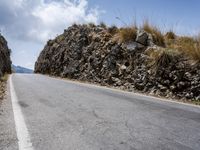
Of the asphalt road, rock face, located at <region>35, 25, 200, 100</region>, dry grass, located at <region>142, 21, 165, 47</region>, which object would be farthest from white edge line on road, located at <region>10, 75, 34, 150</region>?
dry grass, located at <region>142, 21, 165, 47</region>

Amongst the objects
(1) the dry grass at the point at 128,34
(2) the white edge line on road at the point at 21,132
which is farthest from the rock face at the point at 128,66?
(2) the white edge line on road at the point at 21,132

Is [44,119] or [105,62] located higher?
[105,62]

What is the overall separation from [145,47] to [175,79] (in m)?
4.37

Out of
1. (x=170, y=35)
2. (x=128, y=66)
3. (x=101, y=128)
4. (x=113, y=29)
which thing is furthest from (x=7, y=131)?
(x=113, y=29)

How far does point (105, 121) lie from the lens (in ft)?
20.6

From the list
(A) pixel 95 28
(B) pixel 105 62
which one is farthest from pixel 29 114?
(A) pixel 95 28

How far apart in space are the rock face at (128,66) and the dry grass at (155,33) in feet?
1.01

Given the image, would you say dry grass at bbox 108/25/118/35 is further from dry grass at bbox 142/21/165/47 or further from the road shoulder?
the road shoulder

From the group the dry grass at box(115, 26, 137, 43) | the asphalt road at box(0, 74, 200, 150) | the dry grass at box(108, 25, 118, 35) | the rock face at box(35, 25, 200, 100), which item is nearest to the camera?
the asphalt road at box(0, 74, 200, 150)

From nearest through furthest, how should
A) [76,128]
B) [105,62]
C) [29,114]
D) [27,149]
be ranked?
[27,149] → [76,128] → [29,114] → [105,62]

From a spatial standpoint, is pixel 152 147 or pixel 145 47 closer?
pixel 152 147

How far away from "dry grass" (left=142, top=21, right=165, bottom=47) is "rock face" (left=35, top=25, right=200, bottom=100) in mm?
309

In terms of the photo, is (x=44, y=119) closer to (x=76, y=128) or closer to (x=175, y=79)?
(x=76, y=128)

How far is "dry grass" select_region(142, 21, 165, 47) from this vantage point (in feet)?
55.0
